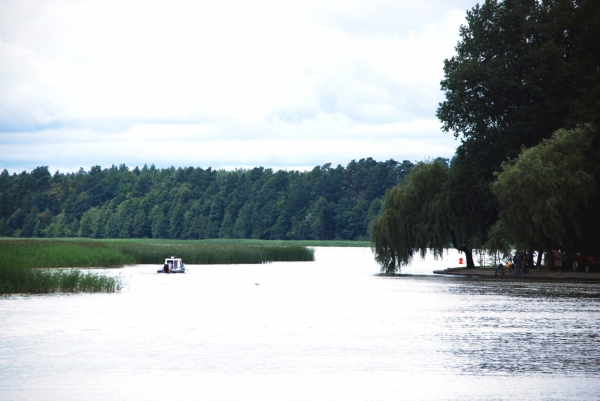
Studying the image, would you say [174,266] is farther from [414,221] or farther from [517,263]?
[517,263]

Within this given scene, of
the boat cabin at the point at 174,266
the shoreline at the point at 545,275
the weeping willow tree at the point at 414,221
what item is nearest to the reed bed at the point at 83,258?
the boat cabin at the point at 174,266

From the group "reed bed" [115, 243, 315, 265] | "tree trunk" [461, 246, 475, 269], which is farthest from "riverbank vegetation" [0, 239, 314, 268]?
"tree trunk" [461, 246, 475, 269]

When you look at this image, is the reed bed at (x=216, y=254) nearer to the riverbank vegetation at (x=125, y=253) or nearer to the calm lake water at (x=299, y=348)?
the riverbank vegetation at (x=125, y=253)

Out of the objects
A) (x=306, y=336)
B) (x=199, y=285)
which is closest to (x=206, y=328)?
(x=306, y=336)

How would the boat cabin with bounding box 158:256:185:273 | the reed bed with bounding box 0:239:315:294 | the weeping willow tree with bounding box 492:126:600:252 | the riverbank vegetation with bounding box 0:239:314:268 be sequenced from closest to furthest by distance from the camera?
the reed bed with bounding box 0:239:315:294
the weeping willow tree with bounding box 492:126:600:252
the riverbank vegetation with bounding box 0:239:314:268
the boat cabin with bounding box 158:256:185:273

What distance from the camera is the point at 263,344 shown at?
70.4 feet

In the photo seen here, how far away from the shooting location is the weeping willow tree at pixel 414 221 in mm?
64750

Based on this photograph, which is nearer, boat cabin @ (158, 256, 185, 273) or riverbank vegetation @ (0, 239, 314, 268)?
riverbank vegetation @ (0, 239, 314, 268)

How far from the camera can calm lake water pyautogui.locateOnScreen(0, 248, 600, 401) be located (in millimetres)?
14906

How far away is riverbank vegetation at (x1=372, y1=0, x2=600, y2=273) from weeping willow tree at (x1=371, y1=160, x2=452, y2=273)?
0.25ft

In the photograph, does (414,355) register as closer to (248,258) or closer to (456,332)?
(456,332)

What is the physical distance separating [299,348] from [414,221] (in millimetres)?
45773

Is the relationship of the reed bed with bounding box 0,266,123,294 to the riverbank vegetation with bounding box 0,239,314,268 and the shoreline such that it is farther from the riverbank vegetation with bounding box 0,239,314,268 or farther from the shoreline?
the shoreline

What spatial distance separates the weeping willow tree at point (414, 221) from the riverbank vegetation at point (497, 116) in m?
0.08
